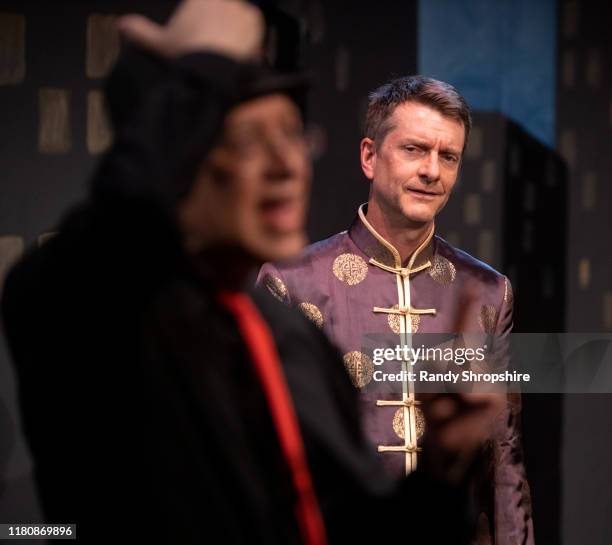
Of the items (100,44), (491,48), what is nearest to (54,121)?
(100,44)

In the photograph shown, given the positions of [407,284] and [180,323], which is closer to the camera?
[180,323]

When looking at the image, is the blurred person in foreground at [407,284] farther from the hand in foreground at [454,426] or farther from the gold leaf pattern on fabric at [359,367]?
the hand in foreground at [454,426]

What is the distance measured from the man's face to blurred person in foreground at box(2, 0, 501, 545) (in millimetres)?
1233

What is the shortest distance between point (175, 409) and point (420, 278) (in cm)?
149

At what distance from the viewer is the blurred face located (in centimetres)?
96

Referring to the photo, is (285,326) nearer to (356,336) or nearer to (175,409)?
(175,409)

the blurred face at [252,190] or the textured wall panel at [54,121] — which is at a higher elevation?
the textured wall panel at [54,121]

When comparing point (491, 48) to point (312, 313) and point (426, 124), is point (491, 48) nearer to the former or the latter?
point (426, 124)

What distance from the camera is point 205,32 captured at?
39.5 inches

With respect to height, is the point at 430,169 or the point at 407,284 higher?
the point at 430,169

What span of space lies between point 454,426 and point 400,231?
1.27 m

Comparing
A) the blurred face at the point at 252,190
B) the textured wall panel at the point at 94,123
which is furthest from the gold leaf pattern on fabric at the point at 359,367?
the blurred face at the point at 252,190

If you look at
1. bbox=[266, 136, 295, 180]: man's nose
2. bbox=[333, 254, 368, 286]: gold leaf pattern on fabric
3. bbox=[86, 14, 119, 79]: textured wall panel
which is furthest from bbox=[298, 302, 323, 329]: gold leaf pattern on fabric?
bbox=[266, 136, 295, 180]: man's nose

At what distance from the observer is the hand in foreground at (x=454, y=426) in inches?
42.3
